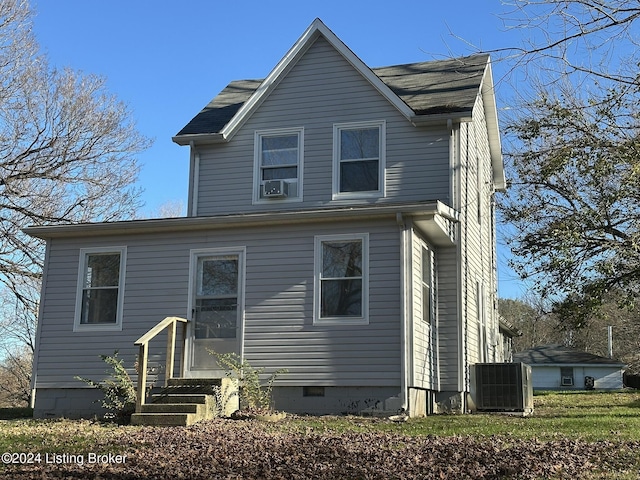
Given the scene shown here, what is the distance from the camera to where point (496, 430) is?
10484mm

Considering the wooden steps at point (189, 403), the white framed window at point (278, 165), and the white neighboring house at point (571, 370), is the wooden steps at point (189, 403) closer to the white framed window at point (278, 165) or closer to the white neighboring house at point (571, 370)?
the white framed window at point (278, 165)

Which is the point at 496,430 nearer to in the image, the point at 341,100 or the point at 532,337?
the point at 341,100

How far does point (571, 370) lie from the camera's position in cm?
4466

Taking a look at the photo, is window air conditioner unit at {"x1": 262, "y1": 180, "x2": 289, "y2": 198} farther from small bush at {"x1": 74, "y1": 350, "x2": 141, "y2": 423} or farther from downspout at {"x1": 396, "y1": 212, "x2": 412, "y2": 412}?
small bush at {"x1": 74, "y1": 350, "x2": 141, "y2": 423}

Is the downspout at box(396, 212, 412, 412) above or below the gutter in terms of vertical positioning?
below

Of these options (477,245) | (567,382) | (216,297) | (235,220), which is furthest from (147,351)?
(567,382)

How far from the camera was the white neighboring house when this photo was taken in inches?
1724

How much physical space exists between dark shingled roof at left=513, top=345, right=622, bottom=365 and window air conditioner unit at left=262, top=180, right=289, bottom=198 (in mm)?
30709

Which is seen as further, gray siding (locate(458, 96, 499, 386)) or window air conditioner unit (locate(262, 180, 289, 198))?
gray siding (locate(458, 96, 499, 386))

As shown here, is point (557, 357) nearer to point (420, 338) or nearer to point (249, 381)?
point (420, 338)

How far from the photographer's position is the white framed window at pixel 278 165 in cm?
1605

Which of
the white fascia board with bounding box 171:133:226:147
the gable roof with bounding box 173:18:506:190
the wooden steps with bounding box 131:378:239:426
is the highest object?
the gable roof with bounding box 173:18:506:190

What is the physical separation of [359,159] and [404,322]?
4298 millimetres

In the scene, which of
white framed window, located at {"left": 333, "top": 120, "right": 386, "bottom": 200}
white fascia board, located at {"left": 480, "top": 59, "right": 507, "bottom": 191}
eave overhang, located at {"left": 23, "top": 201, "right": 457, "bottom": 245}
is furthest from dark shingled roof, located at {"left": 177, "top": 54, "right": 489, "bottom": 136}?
eave overhang, located at {"left": 23, "top": 201, "right": 457, "bottom": 245}
